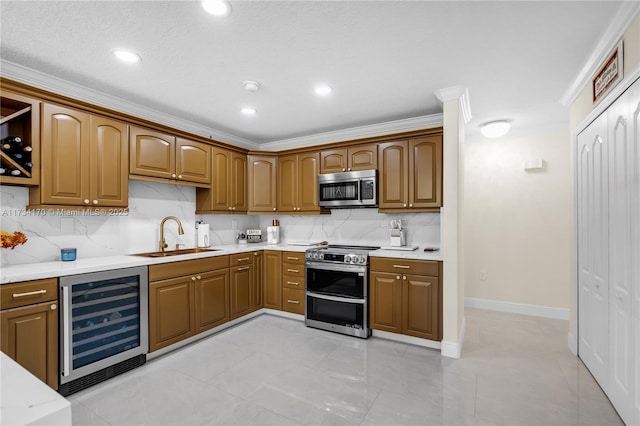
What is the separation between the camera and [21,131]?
258cm

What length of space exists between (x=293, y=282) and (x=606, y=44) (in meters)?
3.63

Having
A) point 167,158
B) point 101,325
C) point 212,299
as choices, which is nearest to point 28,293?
point 101,325

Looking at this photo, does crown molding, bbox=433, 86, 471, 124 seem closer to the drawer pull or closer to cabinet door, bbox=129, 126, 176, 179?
cabinet door, bbox=129, 126, 176, 179

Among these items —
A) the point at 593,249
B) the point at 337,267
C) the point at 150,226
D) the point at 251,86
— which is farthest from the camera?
the point at 337,267

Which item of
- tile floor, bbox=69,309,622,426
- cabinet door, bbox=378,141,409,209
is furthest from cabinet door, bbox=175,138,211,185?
cabinet door, bbox=378,141,409,209

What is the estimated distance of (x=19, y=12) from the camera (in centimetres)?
187

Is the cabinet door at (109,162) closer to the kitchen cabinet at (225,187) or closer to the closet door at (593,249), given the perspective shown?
the kitchen cabinet at (225,187)

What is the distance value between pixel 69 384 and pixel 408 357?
2807 millimetres

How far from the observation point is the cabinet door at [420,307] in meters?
3.18

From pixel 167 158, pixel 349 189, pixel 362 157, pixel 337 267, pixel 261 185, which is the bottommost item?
pixel 337 267

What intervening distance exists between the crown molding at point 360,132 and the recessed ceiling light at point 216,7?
2487 millimetres

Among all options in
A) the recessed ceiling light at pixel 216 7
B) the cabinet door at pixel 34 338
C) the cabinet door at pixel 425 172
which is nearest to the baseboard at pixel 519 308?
the cabinet door at pixel 425 172

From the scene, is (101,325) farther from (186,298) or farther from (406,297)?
(406,297)

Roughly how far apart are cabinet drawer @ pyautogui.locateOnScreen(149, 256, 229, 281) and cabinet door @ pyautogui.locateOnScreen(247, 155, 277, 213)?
1.08 metres
